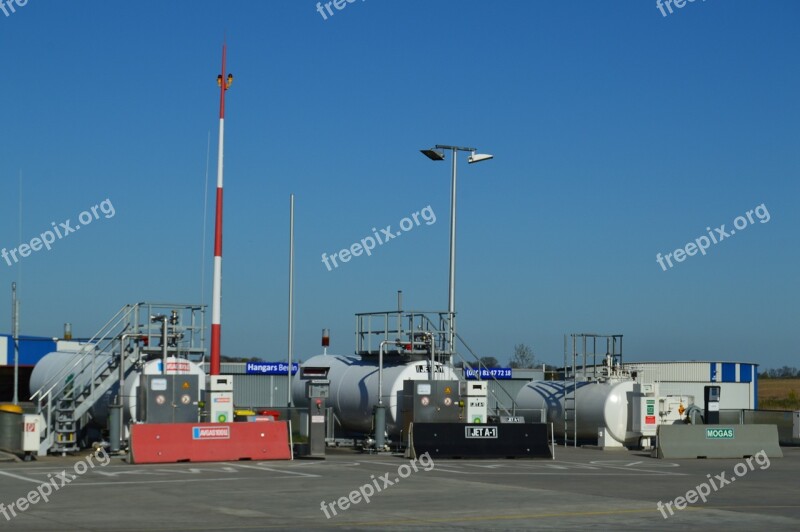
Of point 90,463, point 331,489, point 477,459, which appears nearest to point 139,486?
point 331,489

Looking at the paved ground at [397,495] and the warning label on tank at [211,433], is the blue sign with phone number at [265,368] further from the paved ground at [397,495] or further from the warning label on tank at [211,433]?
the warning label on tank at [211,433]

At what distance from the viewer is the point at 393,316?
34.4 m

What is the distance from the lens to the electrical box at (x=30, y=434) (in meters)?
27.9

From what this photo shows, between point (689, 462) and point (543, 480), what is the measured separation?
9005 mm

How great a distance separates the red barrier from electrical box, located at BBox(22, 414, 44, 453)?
2.94 m

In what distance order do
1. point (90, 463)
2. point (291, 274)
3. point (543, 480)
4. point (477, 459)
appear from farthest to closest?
point (291, 274) → point (477, 459) → point (90, 463) → point (543, 480)

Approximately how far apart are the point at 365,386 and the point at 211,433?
743 centimetres

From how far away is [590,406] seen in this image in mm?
37562

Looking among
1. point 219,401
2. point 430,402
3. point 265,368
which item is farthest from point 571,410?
point 265,368

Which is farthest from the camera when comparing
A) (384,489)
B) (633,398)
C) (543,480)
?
(633,398)

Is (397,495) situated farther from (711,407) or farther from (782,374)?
(782,374)

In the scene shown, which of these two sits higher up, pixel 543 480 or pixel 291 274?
pixel 291 274

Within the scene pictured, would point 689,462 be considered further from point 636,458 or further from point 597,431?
point 597,431

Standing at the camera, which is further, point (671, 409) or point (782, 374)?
point (782, 374)
